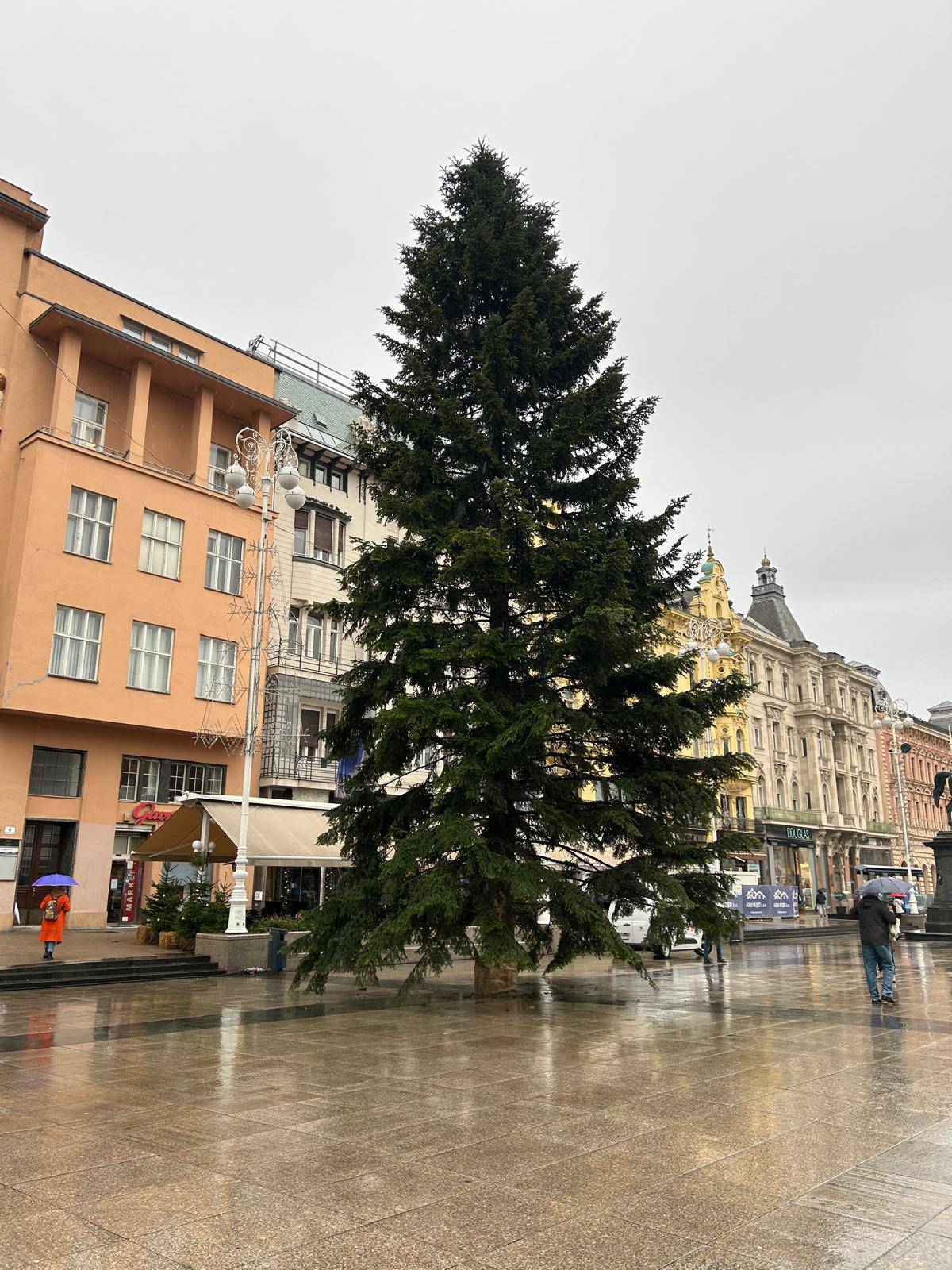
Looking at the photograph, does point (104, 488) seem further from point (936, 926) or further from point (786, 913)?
point (786, 913)

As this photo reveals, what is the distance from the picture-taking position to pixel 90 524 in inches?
1158

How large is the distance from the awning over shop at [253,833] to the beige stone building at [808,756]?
45.0m

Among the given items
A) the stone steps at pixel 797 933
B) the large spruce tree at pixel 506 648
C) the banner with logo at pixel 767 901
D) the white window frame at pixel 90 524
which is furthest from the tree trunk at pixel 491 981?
the banner with logo at pixel 767 901

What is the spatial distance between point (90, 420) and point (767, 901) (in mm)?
33696

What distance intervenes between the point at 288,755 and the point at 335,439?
14.5 metres

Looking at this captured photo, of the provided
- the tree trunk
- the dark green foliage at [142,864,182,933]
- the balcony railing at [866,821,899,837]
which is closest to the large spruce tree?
the tree trunk

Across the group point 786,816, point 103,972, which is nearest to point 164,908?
point 103,972

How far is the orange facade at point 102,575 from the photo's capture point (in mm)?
27750

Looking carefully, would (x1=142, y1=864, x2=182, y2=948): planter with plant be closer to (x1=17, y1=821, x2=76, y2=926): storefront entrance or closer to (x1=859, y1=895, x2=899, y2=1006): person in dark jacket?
(x1=17, y1=821, x2=76, y2=926): storefront entrance

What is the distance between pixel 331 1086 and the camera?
→ 8203 millimetres

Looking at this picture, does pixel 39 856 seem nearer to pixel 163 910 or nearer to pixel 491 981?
pixel 163 910

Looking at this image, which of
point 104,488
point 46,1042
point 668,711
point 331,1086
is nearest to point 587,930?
point 668,711

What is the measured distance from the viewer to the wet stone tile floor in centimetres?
456

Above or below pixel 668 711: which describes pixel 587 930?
below
